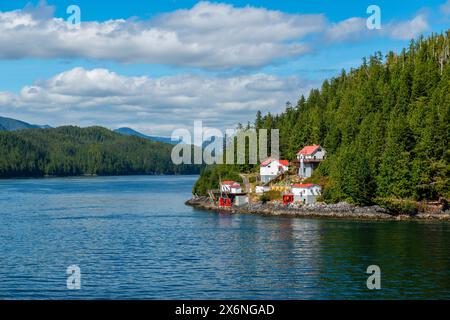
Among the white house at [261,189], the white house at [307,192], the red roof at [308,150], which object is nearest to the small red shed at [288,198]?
the white house at [307,192]

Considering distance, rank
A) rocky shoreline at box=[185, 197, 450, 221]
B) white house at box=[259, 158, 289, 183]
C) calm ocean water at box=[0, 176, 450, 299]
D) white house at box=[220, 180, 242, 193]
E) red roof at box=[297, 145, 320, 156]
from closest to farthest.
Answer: calm ocean water at box=[0, 176, 450, 299], rocky shoreline at box=[185, 197, 450, 221], white house at box=[220, 180, 242, 193], red roof at box=[297, 145, 320, 156], white house at box=[259, 158, 289, 183]

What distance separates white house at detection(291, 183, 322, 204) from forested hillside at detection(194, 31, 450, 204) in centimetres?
275

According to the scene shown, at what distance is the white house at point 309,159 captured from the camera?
131 meters

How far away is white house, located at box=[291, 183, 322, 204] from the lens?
111 meters

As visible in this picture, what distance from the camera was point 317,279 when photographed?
50594 mm

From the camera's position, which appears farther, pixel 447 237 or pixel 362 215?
pixel 362 215

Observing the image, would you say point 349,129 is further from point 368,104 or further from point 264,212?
point 264,212

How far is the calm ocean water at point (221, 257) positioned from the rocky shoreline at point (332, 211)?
20.0 feet

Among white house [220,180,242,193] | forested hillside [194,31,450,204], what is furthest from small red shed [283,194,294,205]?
white house [220,180,242,193]

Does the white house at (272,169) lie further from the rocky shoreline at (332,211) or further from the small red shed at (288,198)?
the small red shed at (288,198)

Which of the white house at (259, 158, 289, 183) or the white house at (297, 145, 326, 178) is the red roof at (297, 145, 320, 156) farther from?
the white house at (259, 158, 289, 183)

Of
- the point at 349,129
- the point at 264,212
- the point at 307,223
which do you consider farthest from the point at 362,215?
the point at 349,129

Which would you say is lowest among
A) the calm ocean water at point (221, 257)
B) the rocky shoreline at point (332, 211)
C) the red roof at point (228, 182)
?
the calm ocean water at point (221, 257)
